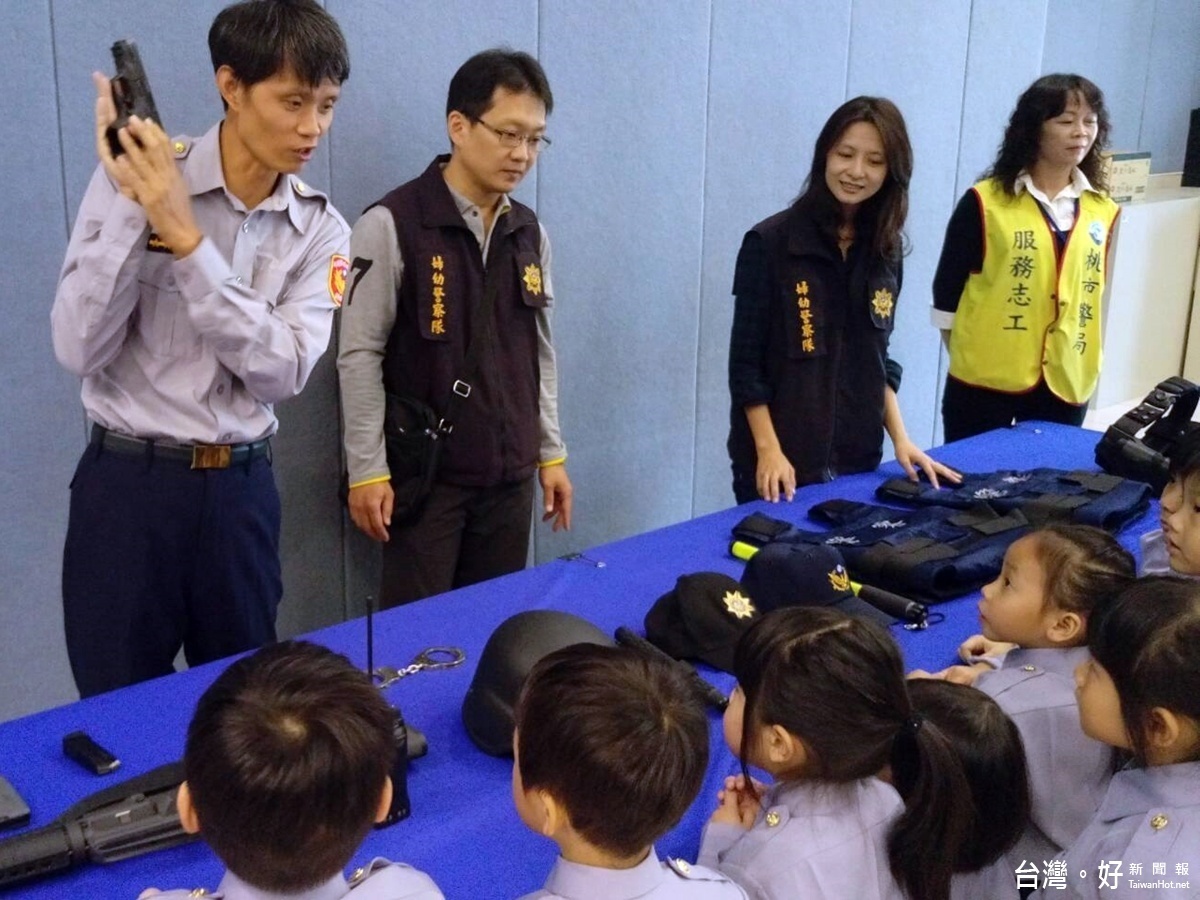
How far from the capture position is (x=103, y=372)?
1.75 meters

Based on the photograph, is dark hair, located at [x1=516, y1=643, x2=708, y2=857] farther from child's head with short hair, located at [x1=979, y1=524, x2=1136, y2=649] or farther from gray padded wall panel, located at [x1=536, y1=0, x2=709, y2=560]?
gray padded wall panel, located at [x1=536, y1=0, x2=709, y2=560]

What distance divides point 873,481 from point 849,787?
1.41m

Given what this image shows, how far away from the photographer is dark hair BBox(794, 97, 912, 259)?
2.44 meters

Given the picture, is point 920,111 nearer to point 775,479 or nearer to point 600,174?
point 600,174

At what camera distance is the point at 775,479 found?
242 centimetres

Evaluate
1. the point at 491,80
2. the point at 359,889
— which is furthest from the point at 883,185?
the point at 359,889

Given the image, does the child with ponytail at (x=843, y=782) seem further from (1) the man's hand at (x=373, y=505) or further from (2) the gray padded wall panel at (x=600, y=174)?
(2) the gray padded wall panel at (x=600, y=174)

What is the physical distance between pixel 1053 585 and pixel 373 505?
1.33 m

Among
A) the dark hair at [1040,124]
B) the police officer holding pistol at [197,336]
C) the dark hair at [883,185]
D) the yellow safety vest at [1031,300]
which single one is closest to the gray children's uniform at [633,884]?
the police officer holding pistol at [197,336]

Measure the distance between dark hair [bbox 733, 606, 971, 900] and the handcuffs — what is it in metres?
0.54

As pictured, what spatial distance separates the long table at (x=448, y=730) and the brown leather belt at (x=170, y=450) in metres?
0.33

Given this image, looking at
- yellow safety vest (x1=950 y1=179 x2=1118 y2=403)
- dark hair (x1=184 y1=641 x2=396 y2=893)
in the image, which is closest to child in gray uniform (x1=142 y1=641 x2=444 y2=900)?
dark hair (x1=184 y1=641 x2=396 y2=893)

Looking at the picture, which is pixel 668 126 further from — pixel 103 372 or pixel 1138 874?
pixel 1138 874

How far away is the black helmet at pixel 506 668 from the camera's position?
1419 millimetres
